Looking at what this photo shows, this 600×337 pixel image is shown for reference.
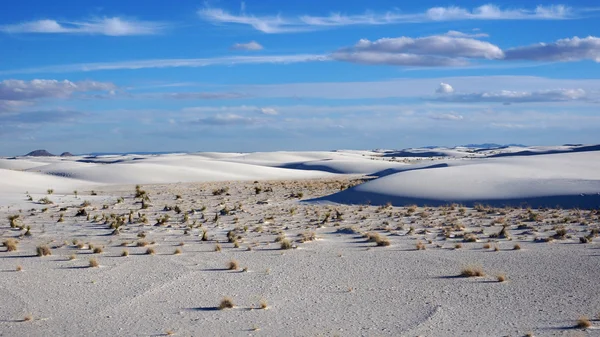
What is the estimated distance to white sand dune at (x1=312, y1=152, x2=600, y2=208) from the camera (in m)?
26.4

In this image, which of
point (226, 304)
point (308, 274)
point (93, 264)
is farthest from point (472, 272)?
point (93, 264)

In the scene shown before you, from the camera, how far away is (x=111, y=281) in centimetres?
1153

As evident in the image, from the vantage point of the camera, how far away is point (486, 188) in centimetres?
3006

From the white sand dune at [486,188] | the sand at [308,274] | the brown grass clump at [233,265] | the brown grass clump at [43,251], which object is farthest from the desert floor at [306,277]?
the white sand dune at [486,188]

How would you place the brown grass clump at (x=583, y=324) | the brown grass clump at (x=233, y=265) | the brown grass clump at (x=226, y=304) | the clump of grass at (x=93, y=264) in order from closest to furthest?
the brown grass clump at (x=583, y=324)
the brown grass clump at (x=226, y=304)
the brown grass clump at (x=233, y=265)
the clump of grass at (x=93, y=264)

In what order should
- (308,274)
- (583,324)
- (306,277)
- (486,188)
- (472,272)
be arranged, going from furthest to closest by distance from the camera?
(486,188) → (308,274) → (306,277) → (472,272) → (583,324)

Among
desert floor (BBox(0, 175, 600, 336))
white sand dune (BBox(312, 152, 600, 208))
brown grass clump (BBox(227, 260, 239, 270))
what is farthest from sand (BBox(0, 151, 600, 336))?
white sand dune (BBox(312, 152, 600, 208))

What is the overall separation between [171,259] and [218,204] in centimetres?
1549

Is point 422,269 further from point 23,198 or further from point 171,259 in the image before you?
point 23,198

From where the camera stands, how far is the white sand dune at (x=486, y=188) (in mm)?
26406

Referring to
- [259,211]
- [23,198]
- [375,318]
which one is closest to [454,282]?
[375,318]

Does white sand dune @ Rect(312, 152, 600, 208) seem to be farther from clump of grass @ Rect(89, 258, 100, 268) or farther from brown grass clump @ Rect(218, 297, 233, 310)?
brown grass clump @ Rect(218, 297, 233, 310)

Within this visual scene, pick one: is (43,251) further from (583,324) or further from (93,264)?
(583,324)

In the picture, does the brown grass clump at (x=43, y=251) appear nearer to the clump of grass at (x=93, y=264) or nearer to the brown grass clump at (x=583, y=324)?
the clump of grass at (x=93, y=264)
